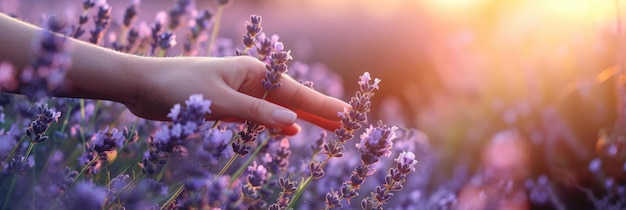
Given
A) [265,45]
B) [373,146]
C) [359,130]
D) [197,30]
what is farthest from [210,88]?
[359,130]

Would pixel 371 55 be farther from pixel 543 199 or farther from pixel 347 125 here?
pixel 347 125

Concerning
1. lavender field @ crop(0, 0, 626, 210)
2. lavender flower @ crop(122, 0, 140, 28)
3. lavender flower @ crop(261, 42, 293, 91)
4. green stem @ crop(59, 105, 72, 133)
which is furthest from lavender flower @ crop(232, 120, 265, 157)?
lavender flower @ crop(122, 0, 140, 28)

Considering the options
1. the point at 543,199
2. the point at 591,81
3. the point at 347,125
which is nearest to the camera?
the point at 347,125

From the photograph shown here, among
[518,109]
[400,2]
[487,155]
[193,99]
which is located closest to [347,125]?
[193,99]

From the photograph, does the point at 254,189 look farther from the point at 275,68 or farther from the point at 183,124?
the point at 275,68

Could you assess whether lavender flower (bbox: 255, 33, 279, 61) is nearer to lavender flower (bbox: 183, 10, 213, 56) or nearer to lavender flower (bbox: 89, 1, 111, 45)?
lavender flower (bbox: 89, 1, 111, 45)

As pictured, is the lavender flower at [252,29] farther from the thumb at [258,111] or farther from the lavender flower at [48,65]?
the lavender flower at [48,65]

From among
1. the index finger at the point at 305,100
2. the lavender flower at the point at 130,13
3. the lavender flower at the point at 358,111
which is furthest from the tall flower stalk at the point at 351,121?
the lavender flower at the point at 130,13
